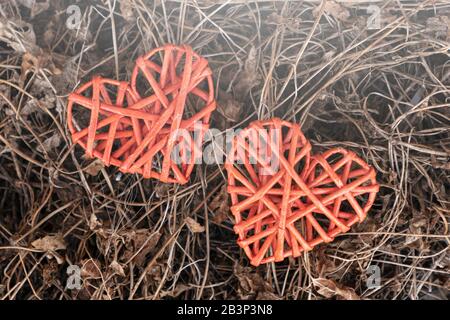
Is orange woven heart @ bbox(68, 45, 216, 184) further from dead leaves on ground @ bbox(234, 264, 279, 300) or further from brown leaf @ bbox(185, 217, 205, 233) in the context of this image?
dead leaves on ground @ bbox(234, 264, 279, 300)

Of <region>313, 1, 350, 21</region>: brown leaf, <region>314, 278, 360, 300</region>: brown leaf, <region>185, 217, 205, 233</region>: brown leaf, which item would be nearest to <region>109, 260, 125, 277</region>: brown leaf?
<region>185, 217, 205, 233</region>: brown leaf

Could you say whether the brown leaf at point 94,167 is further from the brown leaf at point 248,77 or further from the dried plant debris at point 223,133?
the brown leaf at point 248,77

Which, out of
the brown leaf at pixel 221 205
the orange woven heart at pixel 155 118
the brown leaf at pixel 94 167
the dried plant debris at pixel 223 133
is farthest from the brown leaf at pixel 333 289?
the brown leaf at pixel 94 167

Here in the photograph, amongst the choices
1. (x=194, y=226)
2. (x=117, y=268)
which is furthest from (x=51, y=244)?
(x=194, y=226)

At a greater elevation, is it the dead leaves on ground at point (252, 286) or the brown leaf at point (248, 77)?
the brown leaf at point (248, 77)

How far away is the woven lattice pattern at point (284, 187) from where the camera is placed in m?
0.70

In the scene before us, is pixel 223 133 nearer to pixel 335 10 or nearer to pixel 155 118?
pixel 155 118

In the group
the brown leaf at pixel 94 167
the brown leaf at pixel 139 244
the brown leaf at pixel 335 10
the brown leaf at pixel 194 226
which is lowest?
the brown leaf at pixel 139 244

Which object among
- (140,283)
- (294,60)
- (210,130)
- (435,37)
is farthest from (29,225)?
(435,37)

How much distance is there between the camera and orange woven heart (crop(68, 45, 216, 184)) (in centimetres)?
70

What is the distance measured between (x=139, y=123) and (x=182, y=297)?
35 centimetres

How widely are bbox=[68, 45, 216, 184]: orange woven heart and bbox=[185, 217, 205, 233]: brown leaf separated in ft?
0.27

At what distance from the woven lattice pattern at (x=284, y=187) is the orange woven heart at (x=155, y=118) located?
7cm

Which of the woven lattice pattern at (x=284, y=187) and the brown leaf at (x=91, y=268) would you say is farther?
the brown leaf at (x=91, y=268)
